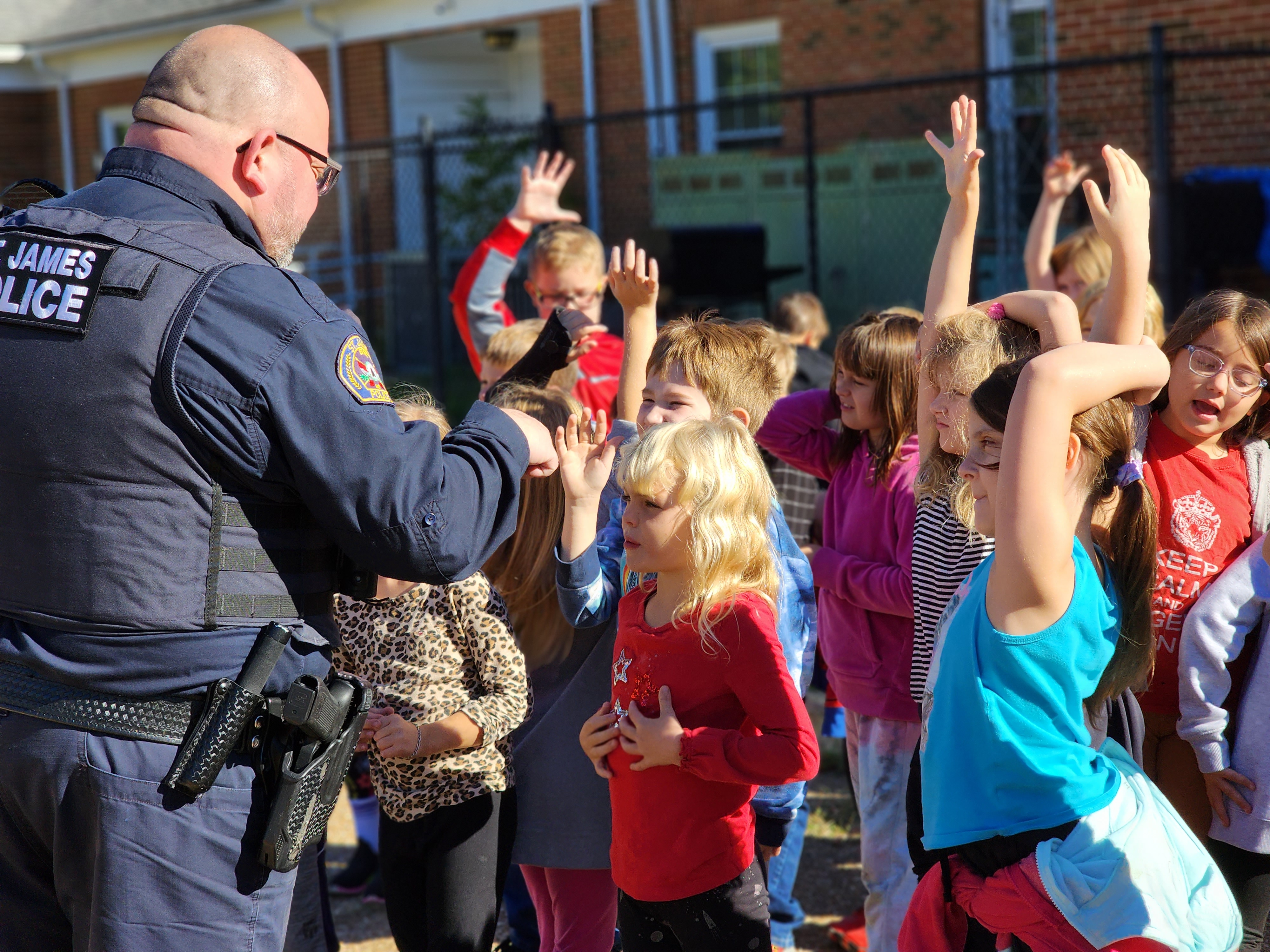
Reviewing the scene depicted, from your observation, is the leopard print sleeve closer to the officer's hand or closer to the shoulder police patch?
the officer's hand

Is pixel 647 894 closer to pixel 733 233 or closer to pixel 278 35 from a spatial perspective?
pixel 733 233

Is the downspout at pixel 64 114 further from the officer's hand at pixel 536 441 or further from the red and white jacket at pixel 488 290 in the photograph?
the officer's hand at pixel 536 441

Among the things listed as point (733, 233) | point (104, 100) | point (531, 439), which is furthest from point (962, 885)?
point (104, 100)

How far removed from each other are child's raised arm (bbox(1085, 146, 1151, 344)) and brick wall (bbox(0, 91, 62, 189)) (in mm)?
17804

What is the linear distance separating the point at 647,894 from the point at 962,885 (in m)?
0.61

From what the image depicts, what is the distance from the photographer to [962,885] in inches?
82.0

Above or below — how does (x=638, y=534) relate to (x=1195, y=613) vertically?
above

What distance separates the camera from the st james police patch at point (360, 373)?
1864mm

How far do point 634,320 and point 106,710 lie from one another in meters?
1.71

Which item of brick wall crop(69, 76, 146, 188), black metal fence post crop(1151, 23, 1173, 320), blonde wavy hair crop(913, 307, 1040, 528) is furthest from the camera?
brick wall crop(69, 76, 146, 188)

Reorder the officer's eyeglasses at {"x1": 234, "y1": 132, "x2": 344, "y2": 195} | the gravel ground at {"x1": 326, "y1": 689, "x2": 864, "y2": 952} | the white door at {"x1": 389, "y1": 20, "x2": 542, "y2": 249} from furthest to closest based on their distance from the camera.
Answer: the white door at {"x1": 389, "y1": 20, "x2": 542, "y2": 249}
the gravel ground at {"x1": 326, "y1": 689, "x2": 864, "y2": 952}
the officer's eyeglasses at {"x1": 234, "y1": 132, "x2": 344, "y2": 195}

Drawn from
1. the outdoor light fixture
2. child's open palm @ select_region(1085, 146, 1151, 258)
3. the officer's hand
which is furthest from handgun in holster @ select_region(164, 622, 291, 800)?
the outdoor light fixture

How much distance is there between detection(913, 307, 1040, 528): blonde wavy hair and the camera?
248 centimetres

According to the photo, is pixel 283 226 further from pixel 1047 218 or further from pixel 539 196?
pixel 1047 218
